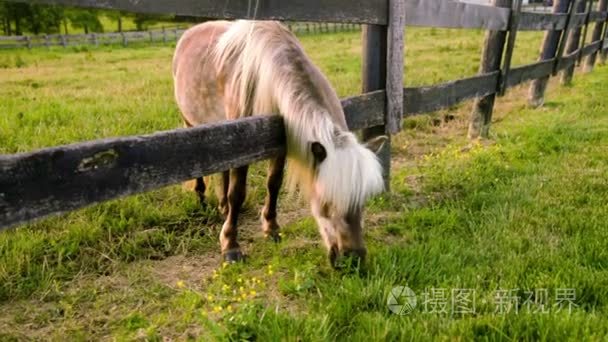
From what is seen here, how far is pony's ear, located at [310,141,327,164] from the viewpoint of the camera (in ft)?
8.59

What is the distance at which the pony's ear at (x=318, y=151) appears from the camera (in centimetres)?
262

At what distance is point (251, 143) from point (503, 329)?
1.66m

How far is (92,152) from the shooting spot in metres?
1.97

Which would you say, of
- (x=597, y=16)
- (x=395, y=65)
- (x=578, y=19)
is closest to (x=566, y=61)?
(x=578, y=19)

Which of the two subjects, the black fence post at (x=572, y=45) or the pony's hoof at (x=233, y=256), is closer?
the pony's hoof at (x=233, y=256)

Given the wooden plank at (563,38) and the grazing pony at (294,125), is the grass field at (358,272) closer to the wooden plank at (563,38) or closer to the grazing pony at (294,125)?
the grazing pony at (294,125)

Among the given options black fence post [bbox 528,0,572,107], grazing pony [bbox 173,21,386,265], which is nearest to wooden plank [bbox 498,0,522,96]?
black fence post [bbox 528,0,572,107]

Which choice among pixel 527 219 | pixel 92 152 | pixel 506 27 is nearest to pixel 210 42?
pixel 92 152

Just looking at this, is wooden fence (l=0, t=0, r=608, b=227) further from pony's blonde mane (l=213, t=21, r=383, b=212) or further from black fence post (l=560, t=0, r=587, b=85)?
black fence post (l=560, t=0, r=587, b=85)

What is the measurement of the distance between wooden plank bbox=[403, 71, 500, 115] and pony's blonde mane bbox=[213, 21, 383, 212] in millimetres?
1612

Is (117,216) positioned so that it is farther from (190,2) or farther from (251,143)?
(190,2)

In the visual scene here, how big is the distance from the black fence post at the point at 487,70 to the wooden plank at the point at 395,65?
2552mm

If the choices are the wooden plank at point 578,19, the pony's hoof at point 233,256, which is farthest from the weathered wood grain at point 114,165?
the wooden plank at point 578,19

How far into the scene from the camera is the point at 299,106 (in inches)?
111
